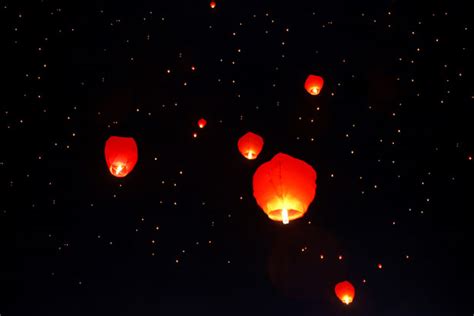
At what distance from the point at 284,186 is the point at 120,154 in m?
1.58

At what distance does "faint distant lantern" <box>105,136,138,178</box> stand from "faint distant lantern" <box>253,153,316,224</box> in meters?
1.38

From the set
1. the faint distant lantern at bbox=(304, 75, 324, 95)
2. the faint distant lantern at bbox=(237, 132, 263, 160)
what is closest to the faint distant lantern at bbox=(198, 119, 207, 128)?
the faint distant lantern at bbox=(237, 132, 263, 160)

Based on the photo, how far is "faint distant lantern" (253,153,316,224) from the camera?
238cm

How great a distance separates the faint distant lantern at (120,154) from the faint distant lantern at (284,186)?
1378 mm

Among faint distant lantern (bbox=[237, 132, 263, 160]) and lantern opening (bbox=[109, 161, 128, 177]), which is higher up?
faint distant lantern (bbox=[237, 132, 263, 160])

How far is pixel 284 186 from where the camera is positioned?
93.3 inches

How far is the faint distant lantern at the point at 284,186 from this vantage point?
2.38 metres

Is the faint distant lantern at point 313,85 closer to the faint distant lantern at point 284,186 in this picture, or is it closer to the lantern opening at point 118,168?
the lantern opening at point 118,168

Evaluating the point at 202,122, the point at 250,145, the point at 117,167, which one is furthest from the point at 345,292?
the point at 117,167

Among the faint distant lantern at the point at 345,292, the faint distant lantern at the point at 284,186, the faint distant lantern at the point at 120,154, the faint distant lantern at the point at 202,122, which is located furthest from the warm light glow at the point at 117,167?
the faint distant lantern at the point at 345,292

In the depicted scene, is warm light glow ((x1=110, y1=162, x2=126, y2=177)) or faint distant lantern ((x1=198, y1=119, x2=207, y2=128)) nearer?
warm light glow ((x1=110, y1=162, x2=126, y2=177))

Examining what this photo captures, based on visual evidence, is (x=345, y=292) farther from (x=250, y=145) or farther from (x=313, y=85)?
(x=313, y=85)

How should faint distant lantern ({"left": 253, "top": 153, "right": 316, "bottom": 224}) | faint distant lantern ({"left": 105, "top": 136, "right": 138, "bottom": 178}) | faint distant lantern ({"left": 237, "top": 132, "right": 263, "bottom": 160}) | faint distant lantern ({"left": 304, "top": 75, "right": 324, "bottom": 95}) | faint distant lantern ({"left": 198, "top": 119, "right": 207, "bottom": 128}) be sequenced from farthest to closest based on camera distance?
faint distant lantern ({"left": 198, "top": 119, "right": 207, "bottom": 128}) < faint distant lantern ({"left": 304, "top": 75, "right": 324, "bottom": 95}) < faint distant lantern ({"left": 237, "top": 132, "right": 263, "bottom": 160}) < faint distant lantern ({"left": 105, "top": 136, "right": 138, "bottom": 178}) < faint distant lantern ({"left": 253, "top": 153, "right": 316, "bottom": 224})

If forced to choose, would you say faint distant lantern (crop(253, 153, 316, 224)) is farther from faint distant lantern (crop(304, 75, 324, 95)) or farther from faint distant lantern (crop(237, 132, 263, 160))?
faint distant lantern (crop(304, 75, 324, 95))
